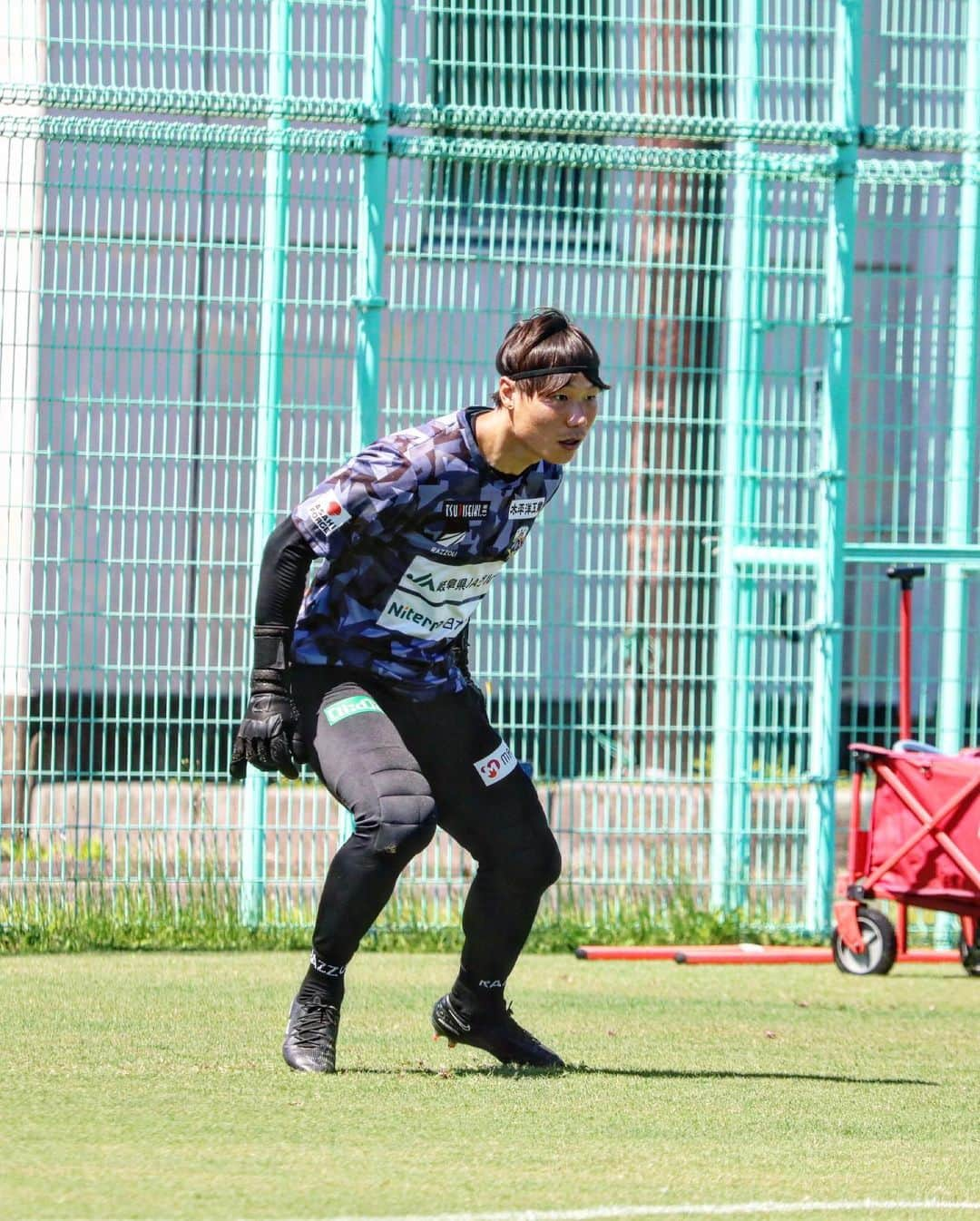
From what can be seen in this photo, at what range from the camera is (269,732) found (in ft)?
18.4

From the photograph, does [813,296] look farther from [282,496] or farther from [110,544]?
[110,544]

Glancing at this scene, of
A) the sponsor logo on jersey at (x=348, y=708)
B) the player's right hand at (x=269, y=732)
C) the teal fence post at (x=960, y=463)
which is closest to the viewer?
the player's right hand at (x=269, y=732)

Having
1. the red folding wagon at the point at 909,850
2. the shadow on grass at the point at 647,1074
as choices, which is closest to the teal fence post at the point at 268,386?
the red folding wagon at the point at 909,850

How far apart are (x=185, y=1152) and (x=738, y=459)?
5627 mm

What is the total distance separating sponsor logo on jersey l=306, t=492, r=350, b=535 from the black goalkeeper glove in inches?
11.2

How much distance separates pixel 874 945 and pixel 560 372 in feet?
12.6

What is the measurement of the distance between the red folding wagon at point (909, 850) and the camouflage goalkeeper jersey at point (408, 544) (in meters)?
3.16

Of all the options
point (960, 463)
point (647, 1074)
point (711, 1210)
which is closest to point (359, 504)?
point (647, 1074)

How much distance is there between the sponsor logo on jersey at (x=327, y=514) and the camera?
18.5 ft

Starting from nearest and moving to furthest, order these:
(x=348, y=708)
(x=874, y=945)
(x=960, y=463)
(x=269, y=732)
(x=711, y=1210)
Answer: (x=711, y=1210) → (x=269, y=732) → (x=348, y=708) → (x=874, y=945) → (x=960, y=463)

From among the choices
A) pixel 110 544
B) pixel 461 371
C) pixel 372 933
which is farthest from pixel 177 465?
pixel 372 933

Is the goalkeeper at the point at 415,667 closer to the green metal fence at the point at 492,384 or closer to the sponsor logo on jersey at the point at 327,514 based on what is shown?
the sponsor logo on jersey at the point at 327,514

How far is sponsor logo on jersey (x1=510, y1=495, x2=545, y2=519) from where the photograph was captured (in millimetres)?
5844

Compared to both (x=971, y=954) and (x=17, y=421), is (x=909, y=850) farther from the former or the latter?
(x=17, y=421)
